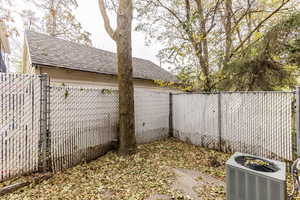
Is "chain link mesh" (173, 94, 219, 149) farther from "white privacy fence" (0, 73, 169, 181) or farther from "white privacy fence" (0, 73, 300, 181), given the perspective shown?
"white privacy fence" (0, 73, 169, 181)

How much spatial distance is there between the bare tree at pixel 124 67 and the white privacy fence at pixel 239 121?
8.11ft

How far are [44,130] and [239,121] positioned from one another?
4.95m

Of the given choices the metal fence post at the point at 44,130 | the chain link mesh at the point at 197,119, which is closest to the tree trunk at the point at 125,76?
the metal fence post at the point at 44,130

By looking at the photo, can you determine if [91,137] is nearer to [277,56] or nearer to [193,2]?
[277,56]

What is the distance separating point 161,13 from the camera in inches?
265

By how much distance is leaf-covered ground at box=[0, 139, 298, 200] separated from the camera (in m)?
2.49

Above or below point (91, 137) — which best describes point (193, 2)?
above

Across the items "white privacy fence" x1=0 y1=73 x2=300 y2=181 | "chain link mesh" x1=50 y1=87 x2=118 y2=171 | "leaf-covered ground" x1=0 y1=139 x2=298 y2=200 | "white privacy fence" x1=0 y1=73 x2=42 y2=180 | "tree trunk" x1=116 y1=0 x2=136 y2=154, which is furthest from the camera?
"tree trunk" x1=116 y1=0 x2=136 y2=154

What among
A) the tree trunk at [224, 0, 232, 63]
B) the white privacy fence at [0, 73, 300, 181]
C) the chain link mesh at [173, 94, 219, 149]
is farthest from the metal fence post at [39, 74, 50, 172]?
the tree trunk at [224, 0, 232, 63]

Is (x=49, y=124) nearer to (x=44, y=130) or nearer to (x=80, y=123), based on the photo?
(x=44, y=130)

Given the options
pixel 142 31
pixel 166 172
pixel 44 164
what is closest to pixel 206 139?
pixel 166 172

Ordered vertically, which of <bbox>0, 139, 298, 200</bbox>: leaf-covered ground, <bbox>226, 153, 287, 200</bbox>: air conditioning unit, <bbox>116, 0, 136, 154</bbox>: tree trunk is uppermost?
<bbox>116, 0, 136, 154</bbox>: tree trunk

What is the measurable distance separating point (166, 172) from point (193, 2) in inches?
298

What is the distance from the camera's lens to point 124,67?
3988 mm
